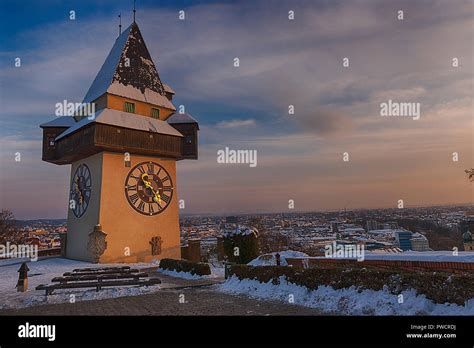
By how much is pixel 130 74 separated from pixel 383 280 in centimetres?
2413

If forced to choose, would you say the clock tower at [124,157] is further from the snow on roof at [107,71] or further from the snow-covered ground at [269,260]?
the snow-covered ground at [269,260]

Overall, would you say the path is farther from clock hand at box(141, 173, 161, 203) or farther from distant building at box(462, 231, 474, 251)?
distant building at box(462, 231, 474, 251)

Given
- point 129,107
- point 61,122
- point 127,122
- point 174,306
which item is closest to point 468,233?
point 174,306

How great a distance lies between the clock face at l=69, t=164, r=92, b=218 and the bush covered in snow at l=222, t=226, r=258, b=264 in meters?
12.3

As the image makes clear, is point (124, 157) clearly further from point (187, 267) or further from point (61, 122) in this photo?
point (187, 267)

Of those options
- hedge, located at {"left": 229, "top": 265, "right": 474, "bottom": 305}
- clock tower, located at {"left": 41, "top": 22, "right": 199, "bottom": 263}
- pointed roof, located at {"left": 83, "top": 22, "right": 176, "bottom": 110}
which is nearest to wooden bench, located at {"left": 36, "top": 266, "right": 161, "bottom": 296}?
hedge, located at {"left": 229, "top": 265, "right": 474, "bottom": 305}

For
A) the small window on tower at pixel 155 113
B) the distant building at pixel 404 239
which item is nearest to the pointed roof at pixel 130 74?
the small window on tower at pixel 155 113

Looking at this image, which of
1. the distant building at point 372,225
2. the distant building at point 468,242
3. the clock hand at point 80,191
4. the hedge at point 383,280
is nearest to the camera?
the hedge at point 383,280

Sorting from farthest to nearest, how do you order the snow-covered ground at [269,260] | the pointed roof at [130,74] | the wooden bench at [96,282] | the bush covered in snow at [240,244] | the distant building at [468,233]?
the pointed roof at [130,74] < the distant building at [468,233] < the bush covered in snow at [240,244] < the snow-covered ground at [269,260] < the wooden bench at [96,282]

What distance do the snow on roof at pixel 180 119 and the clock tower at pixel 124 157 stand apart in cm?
8

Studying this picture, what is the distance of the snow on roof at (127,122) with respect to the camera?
2339 cm

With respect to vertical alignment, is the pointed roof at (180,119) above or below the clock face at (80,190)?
above

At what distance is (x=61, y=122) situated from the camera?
28.0 m

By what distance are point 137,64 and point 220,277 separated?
18.9 meters
